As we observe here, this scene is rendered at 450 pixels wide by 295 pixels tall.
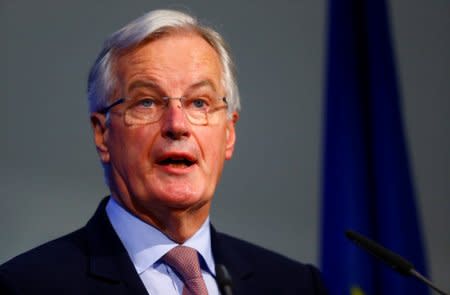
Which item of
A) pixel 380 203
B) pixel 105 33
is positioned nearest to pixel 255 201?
pixel 380 203

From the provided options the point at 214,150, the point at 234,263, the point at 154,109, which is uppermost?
the point at 154,109

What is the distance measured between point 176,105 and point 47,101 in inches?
32.3

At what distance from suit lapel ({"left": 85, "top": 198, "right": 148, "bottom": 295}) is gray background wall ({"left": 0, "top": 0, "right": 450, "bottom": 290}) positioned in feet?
2.04

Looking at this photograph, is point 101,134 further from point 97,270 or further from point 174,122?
point 97,270

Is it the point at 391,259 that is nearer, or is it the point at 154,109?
the point at 391,259

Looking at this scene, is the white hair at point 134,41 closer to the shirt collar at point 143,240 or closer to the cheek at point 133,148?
the cheek at point 133,148

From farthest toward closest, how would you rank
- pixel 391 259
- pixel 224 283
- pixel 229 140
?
pixel 229 140 → pixel 391 259 → pixel 224 283

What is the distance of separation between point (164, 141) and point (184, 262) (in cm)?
34

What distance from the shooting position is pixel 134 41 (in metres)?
1.98

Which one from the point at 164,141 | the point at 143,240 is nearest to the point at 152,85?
the point at 164,141

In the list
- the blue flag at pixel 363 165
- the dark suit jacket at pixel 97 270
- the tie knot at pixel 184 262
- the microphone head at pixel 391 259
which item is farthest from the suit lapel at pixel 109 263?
the blue flag at pixel 363 165

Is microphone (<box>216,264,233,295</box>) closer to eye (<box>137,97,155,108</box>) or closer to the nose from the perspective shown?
the nose

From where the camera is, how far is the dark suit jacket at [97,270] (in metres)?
1.78

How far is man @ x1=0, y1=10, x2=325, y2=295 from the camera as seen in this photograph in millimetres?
1860
